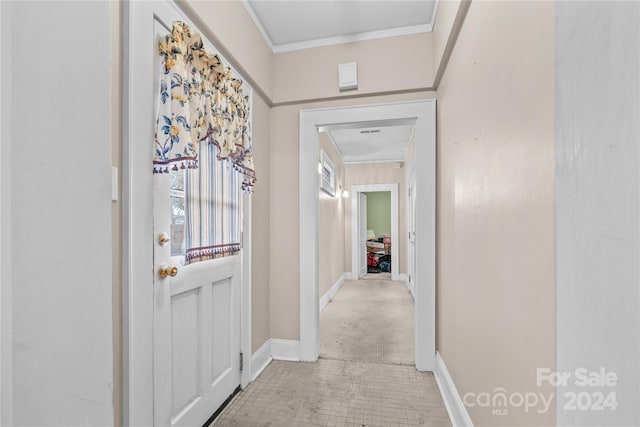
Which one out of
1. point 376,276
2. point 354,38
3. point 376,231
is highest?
point 354,38

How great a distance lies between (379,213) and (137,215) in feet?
24.8

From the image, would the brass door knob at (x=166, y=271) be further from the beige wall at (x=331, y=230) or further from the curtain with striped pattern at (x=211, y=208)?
the beige wall at (x=331, y=230)

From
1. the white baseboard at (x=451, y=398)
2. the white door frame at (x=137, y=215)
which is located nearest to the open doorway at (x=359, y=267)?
the white baseboard at (x=451, y=398)

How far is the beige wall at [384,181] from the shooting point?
630 cm

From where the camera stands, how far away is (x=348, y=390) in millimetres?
2086

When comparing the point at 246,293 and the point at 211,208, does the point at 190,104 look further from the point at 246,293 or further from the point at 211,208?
the point at 246,293

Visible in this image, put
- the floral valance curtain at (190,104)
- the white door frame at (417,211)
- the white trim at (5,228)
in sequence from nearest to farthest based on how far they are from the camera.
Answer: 1. the white trim at (5,228)
2. the floral valance curtain at (190,104)
3. the white door frame at (417,211)

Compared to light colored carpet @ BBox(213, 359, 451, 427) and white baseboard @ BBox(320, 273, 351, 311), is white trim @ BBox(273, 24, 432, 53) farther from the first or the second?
white baseboard @ BBox(320, 273, 351, 311)

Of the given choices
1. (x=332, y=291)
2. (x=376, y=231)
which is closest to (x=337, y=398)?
(x=332, y=291)

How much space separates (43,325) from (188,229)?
126 cm

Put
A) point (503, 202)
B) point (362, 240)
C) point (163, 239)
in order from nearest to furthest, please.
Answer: point (503, 202), point (163, 239), point (362, 240)

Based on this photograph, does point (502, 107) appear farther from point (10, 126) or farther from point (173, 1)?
point (173, 1)

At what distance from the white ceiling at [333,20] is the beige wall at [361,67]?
6 cm

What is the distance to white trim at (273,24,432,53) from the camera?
236cm
